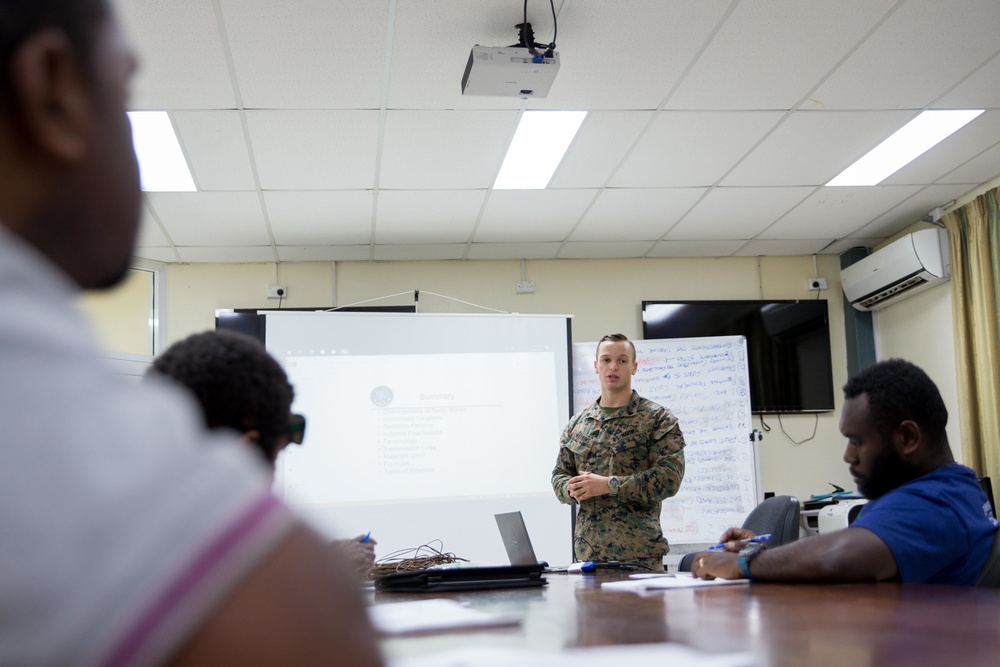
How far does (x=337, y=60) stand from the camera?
320cm

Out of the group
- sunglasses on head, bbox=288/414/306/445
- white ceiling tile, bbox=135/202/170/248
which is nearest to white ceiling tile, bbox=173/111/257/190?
white ceiling tile, bbox=135/202/170/248

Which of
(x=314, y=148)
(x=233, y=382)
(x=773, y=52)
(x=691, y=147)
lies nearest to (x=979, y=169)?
(x=691, y=147)

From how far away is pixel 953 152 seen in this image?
14.1 feet

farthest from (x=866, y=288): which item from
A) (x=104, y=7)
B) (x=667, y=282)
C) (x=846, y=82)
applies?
(x=104, y=7)

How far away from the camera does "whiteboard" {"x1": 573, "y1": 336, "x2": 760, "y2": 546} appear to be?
5102 mm

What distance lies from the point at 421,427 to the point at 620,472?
5.31 feet

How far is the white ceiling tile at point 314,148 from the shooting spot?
3.67 metres

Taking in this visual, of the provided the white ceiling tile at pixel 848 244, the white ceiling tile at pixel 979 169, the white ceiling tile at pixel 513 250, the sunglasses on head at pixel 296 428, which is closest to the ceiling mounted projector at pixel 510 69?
the sunglasses on head at pixel 296 428

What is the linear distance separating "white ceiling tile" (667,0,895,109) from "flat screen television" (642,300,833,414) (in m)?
2.36

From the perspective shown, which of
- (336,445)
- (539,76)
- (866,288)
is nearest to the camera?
(539,76)

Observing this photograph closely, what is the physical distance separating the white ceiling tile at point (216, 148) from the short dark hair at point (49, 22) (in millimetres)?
3494

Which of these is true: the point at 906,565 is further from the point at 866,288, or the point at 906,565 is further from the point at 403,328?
the point at 866,288

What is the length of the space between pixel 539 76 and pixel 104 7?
2869mm

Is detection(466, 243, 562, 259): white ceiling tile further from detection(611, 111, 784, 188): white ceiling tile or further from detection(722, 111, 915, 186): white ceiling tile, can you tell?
detection(722, 111, 915, 186): white ceiling tile
